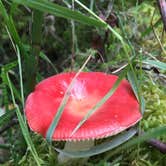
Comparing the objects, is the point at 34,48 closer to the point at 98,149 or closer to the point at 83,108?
the point at 83,108

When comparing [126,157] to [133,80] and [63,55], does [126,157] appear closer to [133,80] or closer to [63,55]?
[133,80]

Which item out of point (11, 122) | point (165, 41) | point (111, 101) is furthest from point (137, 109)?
point (165, 41)

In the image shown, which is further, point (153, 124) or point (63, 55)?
point (63, 55)

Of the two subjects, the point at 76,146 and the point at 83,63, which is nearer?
the point at 76,146

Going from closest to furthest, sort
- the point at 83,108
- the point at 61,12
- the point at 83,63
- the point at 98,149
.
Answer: the point at 61,12, the point at 98,149, the point at 83,108, the point at 83,63

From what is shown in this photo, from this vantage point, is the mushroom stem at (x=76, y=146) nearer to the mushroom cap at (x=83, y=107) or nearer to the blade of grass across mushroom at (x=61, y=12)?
the mushroom cap at (x=83, y=107)

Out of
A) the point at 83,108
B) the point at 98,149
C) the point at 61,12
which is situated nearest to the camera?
the point at 61,12

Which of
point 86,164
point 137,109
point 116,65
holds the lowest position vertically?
point 86,164

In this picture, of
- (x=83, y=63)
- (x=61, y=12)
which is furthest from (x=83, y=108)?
(x=83, y=63)

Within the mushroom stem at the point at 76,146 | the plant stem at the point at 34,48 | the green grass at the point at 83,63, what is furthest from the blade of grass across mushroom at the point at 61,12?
the mushroom stem at the point at 76,146
